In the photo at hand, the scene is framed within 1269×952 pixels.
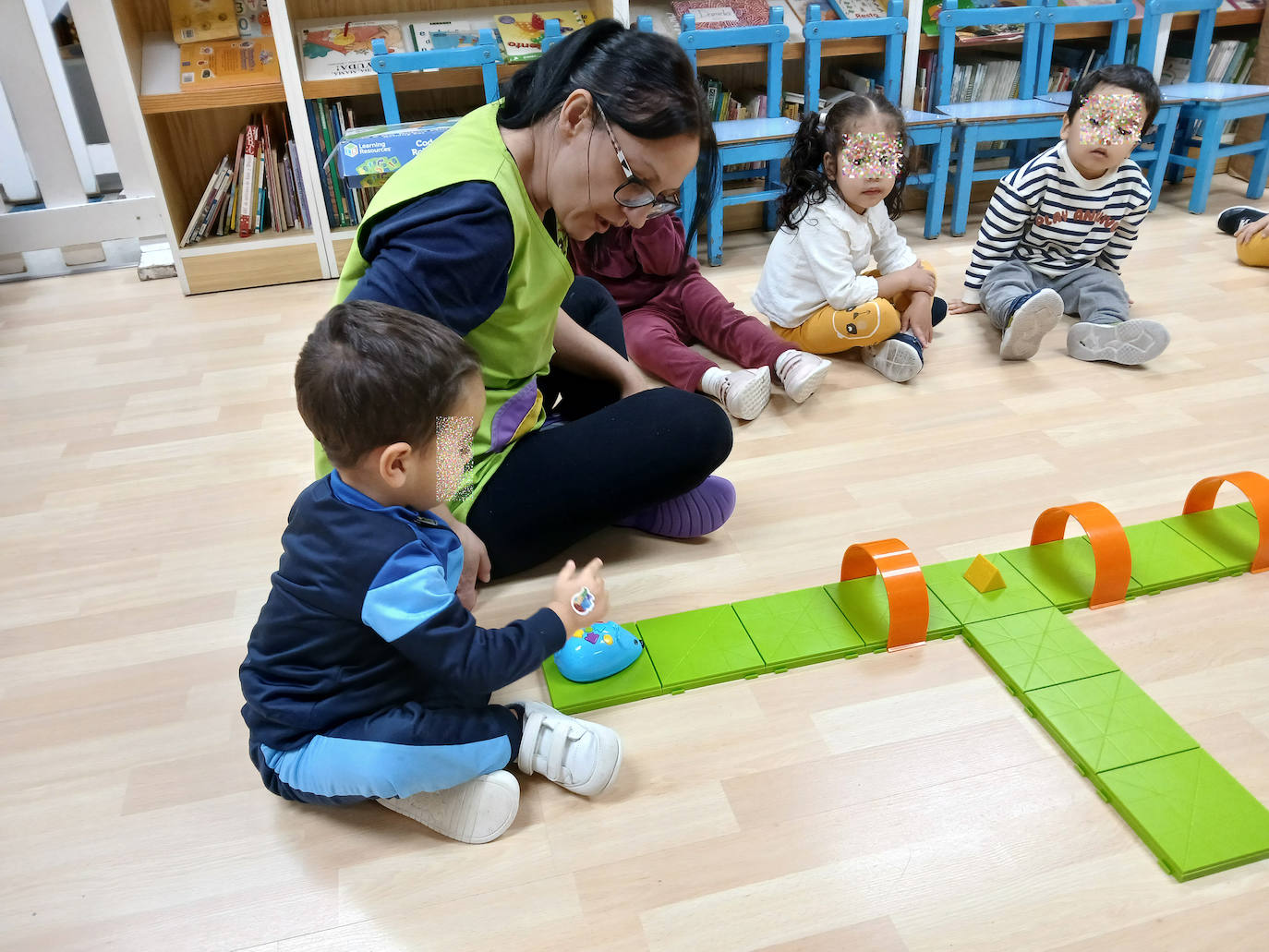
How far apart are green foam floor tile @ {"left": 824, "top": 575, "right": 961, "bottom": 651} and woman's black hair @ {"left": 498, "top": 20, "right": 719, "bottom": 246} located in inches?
24.7

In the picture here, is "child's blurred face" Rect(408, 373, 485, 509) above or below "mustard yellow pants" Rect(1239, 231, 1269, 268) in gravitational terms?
above

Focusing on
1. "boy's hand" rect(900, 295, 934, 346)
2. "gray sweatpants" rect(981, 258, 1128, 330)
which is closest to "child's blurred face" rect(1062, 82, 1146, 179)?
"gray sweatpants" rect(981, 258, 1128, 330)

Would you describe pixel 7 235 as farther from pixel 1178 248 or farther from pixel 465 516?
pixel 1178 248

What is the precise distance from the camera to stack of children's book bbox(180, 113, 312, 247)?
263 cm

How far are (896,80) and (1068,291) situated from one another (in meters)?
1.00

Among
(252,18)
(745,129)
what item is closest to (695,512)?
(745,129)

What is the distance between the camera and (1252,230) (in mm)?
→ 2477

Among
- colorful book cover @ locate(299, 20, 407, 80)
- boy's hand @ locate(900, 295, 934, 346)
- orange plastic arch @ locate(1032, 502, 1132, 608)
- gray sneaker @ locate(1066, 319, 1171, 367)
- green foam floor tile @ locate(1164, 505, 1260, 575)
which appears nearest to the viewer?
orange plastic arch @ locate(1032, 502, 1132, 608)

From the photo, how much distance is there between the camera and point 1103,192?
212 cm

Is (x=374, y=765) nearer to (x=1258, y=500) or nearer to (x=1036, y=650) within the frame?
(x=1036, y=650)

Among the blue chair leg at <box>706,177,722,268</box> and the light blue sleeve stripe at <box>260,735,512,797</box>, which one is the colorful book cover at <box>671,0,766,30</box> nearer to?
the blue chair leg at <box>706,177,722,268</box>

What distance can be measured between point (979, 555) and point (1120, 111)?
126 centimetres

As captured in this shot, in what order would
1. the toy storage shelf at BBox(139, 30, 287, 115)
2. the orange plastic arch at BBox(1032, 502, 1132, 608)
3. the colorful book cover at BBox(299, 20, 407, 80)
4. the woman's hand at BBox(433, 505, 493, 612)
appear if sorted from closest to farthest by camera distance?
the woman's hand at BBox(433, 505, 493, 612) → the orange plastic arch at BBox(1032, 502, 1132, 608) → the toy storage shelf at BBox(139, 30, 287, 115) → the colorful book cover at BBox(299, 20, 407, 80)

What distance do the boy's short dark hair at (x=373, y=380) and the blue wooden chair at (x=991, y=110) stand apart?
2.34 m
